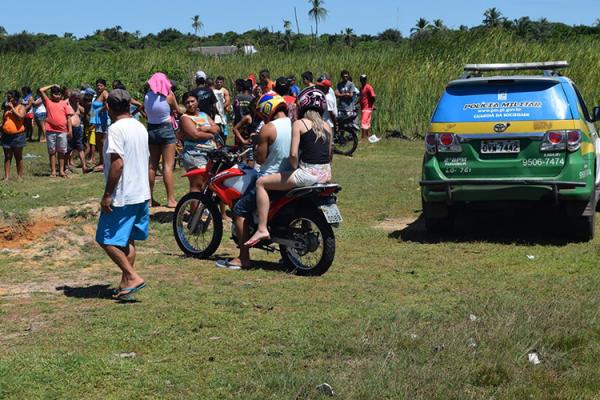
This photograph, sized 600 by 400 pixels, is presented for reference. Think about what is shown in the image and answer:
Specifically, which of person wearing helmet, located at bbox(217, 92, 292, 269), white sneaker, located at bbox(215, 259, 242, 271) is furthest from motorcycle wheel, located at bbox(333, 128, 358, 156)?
white sneaker, located at bbox(215, 259, 242, 271)

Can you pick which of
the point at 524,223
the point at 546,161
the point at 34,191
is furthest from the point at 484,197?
the point at 34,191

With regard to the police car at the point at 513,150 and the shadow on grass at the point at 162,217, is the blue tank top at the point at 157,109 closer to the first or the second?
the shadow on grass at the point at 162,217

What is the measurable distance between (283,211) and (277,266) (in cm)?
68

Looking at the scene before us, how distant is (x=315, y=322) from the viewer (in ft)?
22.6

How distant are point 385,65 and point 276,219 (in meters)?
20.3

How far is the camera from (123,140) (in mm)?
7594

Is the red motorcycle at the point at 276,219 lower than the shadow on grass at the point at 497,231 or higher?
higher

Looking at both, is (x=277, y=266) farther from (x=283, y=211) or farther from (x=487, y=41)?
(x=487, y=41)

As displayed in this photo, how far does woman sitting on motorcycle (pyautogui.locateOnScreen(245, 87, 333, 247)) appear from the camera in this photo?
347 inches

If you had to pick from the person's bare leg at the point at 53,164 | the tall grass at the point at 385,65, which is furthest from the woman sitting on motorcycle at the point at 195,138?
the tall grass at the point at 385,65

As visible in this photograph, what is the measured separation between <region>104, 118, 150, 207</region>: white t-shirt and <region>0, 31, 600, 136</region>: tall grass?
18.4 m

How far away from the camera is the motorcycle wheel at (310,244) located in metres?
8.80

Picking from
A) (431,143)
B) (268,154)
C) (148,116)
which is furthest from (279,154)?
(148,116)

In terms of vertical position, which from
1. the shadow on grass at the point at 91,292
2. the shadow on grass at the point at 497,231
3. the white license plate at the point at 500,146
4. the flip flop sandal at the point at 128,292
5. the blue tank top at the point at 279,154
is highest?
the blue tank top at the point at 279,154
